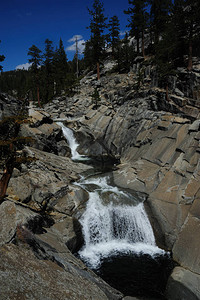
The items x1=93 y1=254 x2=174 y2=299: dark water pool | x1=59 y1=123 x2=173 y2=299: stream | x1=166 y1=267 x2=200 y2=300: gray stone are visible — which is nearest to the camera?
x1=166 y1=267 x2=200 y2=300: gray stone

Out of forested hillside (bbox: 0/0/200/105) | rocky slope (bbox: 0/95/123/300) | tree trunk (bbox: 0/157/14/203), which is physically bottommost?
rocky slope (bbox: 0/95/123/300)

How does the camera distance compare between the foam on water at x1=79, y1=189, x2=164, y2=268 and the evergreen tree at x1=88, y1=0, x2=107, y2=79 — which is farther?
the evergreen tree at x1=88, y1=0, x2=107, y2=79

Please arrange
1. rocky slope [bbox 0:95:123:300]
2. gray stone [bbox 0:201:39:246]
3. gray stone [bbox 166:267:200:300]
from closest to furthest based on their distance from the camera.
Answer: rocky slope [bbox 0:95:123:300] < gray stone [bbox 0:201:39:246] < gray stone [bbox 166:267:200:300]

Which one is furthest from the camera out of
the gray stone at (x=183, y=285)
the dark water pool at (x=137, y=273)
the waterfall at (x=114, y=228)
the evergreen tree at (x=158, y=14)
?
the evergreen tree at (x=158, y=14)

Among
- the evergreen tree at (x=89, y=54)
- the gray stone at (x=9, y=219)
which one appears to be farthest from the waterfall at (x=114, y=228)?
the evergreen tree at (x=89, y=54)

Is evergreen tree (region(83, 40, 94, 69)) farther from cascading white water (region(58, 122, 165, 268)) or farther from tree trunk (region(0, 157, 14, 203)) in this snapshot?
tree trunk (region(0, 157, 14, 203))

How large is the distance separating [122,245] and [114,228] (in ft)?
5.12

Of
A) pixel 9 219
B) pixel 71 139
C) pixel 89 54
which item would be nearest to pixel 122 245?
pixel 9 219

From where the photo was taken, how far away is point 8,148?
11.6 meters

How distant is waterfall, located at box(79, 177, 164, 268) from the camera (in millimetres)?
14957

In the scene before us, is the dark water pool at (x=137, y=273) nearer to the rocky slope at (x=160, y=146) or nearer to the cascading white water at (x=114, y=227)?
the cascading white water at (x=114, y=227)

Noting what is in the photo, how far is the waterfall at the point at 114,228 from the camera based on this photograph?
49.1 ft

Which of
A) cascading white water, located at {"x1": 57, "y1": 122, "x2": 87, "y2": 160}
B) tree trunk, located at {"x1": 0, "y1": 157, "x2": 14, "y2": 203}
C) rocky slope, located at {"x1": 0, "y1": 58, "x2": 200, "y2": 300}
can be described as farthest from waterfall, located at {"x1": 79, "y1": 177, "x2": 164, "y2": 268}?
cascading white water, located at {"x1": 57, "y1": 122, "x2": 87, "y2": 160}

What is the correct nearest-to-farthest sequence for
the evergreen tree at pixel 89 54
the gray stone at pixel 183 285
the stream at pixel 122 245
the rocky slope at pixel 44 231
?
the rocky slope at pixel 44 231
the gray stone at pixel 183 285
the stream at pixel 122 245
the evergreen tree at pixel 89 54
